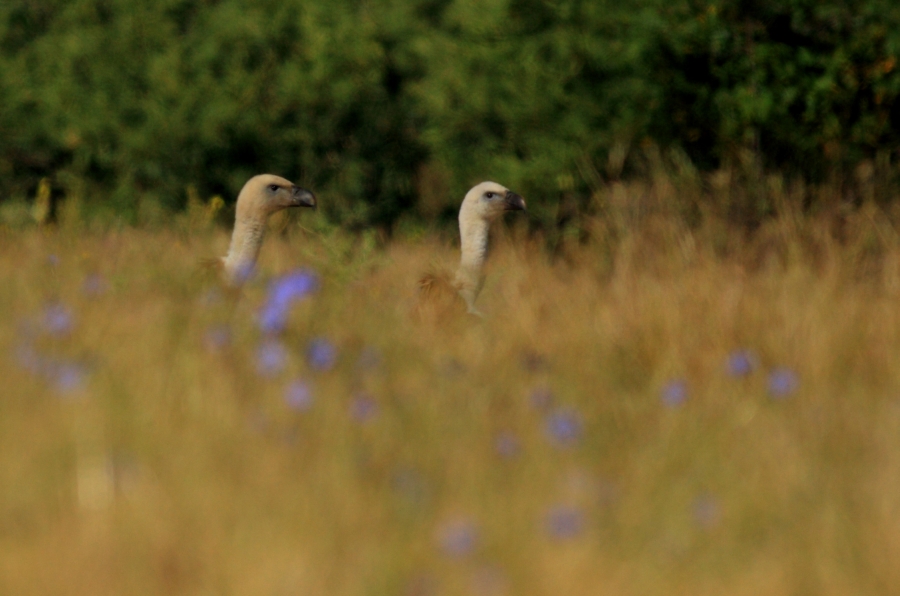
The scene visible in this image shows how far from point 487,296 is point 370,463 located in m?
2.82

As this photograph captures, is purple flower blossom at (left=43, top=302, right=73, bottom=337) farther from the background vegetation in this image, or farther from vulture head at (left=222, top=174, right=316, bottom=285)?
vulture head at (left=222, top=174, right=316, bottom=285)

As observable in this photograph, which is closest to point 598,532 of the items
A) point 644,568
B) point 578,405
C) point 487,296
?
point 644,568

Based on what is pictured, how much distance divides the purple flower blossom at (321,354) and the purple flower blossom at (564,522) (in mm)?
944

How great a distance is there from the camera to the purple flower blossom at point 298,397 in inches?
125

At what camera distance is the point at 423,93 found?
37.0 ft

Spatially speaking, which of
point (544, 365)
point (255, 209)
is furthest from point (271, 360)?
point (255, 209)

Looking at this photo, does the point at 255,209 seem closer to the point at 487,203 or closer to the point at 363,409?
the point at 487,203

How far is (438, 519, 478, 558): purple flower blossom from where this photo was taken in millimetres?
2615

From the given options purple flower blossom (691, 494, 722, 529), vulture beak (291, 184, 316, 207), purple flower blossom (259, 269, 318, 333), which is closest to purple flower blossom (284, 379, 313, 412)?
purple flower blossom (259, 269, 318, 333)

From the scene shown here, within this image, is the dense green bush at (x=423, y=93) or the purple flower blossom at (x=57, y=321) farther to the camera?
the dense green bush at (x=423, y=93)

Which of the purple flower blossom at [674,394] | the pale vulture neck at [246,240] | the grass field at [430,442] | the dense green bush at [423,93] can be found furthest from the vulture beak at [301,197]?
the purple flower blossom at [674,394]

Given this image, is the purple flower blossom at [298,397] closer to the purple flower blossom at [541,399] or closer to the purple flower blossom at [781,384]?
the purple flower blossom at [541,399]

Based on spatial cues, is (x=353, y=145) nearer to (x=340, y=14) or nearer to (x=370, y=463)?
(x=340, y=14)

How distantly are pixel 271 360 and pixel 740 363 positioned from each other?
1.68 metres
